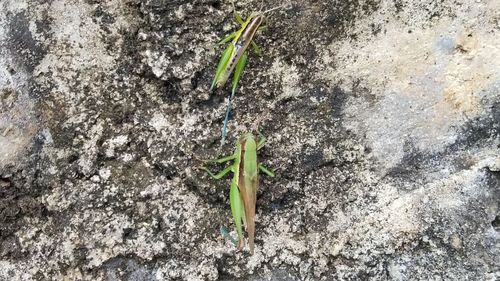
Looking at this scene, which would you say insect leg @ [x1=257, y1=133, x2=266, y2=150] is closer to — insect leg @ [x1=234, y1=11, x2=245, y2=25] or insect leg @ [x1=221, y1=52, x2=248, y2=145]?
insect leg @ [x1=221, y1=52, x2=248, y2=145]

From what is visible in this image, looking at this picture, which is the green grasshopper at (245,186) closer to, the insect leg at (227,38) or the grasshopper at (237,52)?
the grasshopper at (237,52)

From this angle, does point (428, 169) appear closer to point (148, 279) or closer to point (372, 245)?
point (372, 245)

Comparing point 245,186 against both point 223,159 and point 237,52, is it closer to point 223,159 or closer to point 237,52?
point 223,159

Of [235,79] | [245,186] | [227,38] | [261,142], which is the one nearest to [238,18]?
[227,38]

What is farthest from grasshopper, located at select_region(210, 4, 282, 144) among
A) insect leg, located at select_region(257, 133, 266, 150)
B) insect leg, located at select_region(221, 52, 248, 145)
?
insect leg, located at select_region(257, 133, 266, 150)

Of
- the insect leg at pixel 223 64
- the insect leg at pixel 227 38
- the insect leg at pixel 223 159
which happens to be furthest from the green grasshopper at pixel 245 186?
the insect leg at pixel 227 38

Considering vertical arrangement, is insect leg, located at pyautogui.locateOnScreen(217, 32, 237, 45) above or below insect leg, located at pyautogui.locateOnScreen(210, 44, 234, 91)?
above

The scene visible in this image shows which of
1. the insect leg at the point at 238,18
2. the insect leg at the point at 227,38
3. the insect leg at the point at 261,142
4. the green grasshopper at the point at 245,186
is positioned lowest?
the green grasshopper at the point at 245,186
